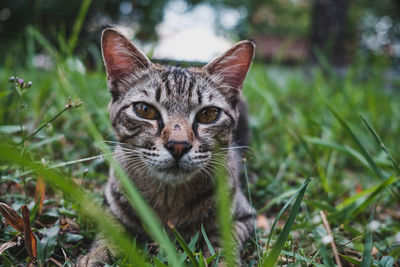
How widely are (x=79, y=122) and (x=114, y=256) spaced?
77.5 inches

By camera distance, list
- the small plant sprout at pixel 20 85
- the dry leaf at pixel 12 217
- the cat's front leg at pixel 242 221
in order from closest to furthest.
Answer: the dry leaf at pixel 12 217 → the small plant sprout at pixel 20 85 → the cat's front leg at pixel 242 221

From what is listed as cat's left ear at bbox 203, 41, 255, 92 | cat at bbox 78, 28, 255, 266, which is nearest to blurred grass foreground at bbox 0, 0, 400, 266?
cat at bbox 78, 28, 255, 266

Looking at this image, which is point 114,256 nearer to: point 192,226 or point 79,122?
point 192,226

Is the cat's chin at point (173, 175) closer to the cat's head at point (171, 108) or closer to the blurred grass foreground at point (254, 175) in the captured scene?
the cat's head at point (171, 108)

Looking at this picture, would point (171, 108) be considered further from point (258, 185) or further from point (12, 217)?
point (258, 185)

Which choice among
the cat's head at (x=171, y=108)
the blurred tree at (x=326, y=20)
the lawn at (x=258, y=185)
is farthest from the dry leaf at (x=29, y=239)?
the blurred tree at (x=326, y=20)

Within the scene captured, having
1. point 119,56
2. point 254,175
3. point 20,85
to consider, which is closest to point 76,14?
point 119,56

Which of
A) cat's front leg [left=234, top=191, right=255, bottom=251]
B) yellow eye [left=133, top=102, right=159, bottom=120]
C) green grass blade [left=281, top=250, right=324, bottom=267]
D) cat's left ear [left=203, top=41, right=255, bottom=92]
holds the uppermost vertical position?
cat's left ear [left=203, top=41, right=255, bottom=92]

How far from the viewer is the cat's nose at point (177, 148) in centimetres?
139

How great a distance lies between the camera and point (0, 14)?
8.59m

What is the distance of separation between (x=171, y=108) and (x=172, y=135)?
0.83 feet

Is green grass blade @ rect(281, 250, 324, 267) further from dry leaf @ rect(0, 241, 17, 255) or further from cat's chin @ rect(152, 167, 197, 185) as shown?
dry leaf @ rect(0, 241, 17, 255)

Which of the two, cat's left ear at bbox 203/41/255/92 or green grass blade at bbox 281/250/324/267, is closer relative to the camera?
green grass blade at bbox 281/250/324/267

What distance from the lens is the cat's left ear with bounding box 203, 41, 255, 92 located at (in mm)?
1866
